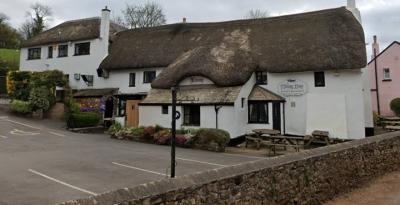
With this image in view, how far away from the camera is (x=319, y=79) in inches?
848

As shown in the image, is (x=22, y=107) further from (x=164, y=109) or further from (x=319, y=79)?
(x=319, y=79)

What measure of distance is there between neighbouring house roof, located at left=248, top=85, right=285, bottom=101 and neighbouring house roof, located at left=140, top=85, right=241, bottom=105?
148cm

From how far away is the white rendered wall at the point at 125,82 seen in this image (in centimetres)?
2797

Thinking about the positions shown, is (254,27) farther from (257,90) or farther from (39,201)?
(39,201)

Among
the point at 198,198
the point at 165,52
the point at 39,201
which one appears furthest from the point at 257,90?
the point at 198,198

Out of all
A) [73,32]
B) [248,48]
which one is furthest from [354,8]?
[73,32]

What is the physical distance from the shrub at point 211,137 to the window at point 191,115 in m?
2.62

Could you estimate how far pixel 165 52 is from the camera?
91.4ft

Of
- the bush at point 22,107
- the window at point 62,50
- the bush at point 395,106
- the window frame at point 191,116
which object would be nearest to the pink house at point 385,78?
the bush at point 395,106

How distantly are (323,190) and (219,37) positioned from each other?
20.6 meters

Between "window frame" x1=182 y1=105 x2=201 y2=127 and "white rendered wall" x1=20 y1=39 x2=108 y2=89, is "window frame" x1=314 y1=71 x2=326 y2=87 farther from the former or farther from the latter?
"white rendered wall" x1=20 y1=39 x2=108 y2=89

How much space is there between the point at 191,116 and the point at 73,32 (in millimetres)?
17562

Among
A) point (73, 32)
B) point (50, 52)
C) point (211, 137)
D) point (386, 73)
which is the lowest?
point (211, 137)

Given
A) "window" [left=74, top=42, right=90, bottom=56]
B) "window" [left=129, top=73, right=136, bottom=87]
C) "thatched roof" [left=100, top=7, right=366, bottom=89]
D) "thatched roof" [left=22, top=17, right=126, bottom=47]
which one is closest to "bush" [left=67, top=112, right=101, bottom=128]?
"window" [left=129, top=73, right=136, bottom=87]
